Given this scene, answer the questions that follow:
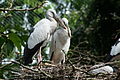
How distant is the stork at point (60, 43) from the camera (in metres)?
4.89

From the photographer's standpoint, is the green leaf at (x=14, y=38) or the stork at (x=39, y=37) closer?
the green leaf at (x=14, y=38)

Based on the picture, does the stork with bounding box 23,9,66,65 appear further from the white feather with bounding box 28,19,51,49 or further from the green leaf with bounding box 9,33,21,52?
the green leaf with bounding box 9,33,21,52

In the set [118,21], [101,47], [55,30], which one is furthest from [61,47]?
[118,21]

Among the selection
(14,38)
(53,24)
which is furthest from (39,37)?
(14,38)

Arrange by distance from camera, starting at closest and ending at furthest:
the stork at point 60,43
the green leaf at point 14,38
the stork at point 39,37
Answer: the green leaf at point 14,38
the stork at point 39,37
the stork at point 60,43

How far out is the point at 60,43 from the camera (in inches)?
196

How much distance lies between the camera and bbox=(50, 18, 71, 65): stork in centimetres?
489

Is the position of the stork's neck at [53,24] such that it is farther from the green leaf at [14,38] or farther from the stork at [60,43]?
the green leaf at [14,38]

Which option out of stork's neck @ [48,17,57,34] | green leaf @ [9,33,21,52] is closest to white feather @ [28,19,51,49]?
stork's neck @ [48,17,57,34]

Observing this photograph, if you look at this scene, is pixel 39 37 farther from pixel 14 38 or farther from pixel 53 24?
pixel 14 38

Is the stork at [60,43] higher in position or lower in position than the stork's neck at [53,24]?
lower

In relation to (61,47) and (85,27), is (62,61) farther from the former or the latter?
(85,27)

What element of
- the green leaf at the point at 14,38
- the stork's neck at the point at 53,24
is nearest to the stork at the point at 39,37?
the stork's neck at the point at 53,24

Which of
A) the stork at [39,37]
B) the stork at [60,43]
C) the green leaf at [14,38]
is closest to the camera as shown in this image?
the green leaf at [14,38]
